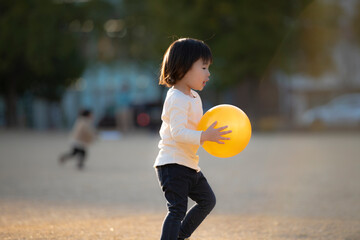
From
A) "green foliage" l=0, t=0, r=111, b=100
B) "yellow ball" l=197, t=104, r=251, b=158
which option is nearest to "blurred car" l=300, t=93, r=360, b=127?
"green foliage" l=0, t=0, r=111, b=100

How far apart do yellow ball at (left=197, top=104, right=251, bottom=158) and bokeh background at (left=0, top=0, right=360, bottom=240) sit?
0.97m

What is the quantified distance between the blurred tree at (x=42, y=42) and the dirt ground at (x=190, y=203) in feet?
54.9

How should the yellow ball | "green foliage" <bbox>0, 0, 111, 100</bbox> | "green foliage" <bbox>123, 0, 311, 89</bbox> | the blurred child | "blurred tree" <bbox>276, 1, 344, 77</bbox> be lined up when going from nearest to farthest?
the yellow ball < the blurred child < "green foliage" <bbox>123, 0, 311, 89</bbox> < "blurred tree" <bbox>276, 1, 344, 77</bbox> < "green foliage" <bbox>0, 0, 111, 100</bbox>

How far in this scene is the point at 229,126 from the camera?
425cm

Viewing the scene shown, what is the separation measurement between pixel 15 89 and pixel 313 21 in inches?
703

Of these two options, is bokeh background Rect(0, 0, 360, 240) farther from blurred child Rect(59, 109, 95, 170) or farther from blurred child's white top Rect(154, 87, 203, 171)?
blurred child's white top Rect(154, 87, 203, 171)

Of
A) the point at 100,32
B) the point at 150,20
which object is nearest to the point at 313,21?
the point at 150,20

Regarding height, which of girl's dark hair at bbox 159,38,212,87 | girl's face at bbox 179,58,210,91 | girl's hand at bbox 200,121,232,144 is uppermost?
girl's dark hair at bbox 159,38,212,87

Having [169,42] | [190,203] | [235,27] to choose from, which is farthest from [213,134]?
[169,42]

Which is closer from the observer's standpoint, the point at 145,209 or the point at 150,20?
the point at 145,209

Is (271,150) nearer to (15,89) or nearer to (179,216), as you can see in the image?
(179,216)

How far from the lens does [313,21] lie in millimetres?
27734

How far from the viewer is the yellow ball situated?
4.24 metres

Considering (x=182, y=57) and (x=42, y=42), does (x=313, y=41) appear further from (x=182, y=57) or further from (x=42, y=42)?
(x=182, y=57)
